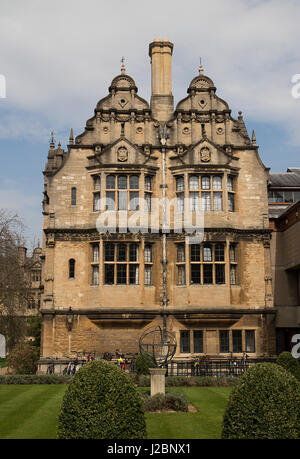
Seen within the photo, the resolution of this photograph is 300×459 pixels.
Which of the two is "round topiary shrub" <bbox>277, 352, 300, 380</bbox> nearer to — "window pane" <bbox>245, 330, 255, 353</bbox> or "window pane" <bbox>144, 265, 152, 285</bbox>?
"window pane" <bbox>245, 330, 255, 353</bbox>

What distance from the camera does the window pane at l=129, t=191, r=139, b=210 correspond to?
105ft

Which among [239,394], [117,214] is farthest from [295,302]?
[239,394]

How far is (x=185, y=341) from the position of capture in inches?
1226

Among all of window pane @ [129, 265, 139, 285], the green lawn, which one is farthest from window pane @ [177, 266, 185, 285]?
the green lawn

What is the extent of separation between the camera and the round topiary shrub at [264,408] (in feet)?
34.1

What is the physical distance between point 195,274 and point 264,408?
69.2 ft

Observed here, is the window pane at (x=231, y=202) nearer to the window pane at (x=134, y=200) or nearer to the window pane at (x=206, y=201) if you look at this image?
the window pane at (x=206, y=201)

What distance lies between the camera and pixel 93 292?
31.2 m

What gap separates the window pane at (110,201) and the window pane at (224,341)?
10.2 meters

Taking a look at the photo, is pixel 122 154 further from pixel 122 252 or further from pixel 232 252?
pixel 232 252

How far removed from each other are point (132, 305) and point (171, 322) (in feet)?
8.53

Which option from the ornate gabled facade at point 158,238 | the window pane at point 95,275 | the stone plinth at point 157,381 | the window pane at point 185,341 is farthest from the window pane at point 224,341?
the stone plinth at point 157,381

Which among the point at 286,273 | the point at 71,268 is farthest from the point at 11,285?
the point at 286,273
